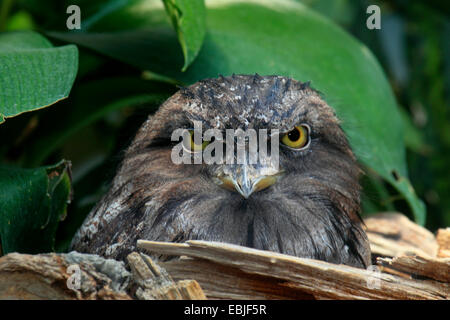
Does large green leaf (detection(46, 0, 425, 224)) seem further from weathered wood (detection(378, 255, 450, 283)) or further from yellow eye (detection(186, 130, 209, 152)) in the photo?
weathered wood (detection(378, 255, 450, 283))

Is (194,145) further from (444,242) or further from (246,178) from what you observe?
(444,242)

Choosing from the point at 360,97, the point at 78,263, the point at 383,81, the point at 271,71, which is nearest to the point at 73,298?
the point at 78,263

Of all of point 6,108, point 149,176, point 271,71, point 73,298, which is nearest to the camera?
point 73,298

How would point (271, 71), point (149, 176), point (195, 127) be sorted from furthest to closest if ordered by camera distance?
1. point (271, 71)
2. point (149, 176)
3. point (195, 127)

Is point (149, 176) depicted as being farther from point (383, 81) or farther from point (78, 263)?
point (383, 81)

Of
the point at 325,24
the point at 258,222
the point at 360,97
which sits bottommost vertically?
the point at 258,222

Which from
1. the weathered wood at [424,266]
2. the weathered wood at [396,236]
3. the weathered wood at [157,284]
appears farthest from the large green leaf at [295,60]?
the weathered wood at [157,284]

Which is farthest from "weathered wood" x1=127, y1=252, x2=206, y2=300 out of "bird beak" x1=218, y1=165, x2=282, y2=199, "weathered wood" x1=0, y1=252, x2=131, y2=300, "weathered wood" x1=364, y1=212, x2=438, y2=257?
"weathered wood" x1=364, y1=212, x2=438, y2=257

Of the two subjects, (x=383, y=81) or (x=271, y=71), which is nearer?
(x=271, y=71)
